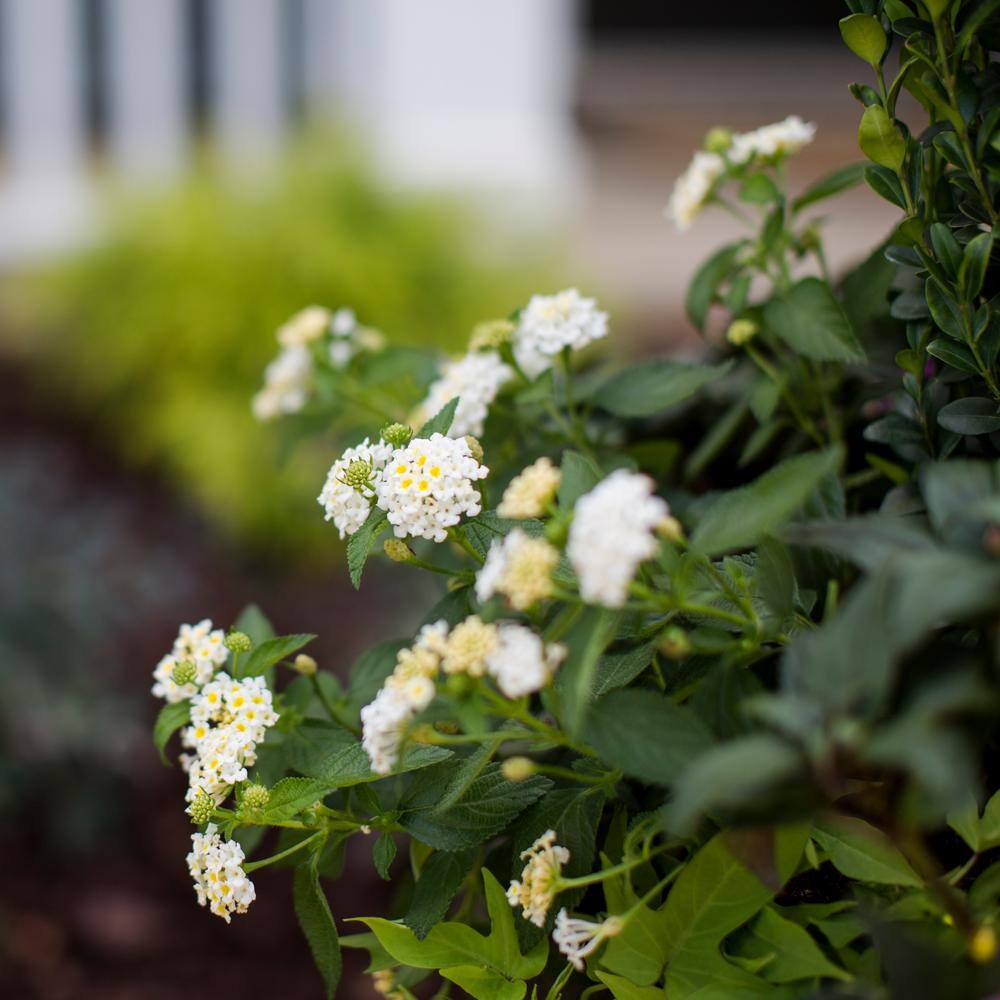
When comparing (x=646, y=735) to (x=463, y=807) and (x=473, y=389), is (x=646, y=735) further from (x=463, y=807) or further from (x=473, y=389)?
(x=473, y=389)

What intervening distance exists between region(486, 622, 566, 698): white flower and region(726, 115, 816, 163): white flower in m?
0.37

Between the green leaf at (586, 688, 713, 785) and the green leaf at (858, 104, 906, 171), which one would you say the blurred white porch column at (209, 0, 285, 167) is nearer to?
the green leaf at (858, 104, 906, 171)

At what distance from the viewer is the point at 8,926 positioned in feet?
5.08

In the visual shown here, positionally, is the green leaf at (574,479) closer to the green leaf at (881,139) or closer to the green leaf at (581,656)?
the green leaf at (581,656)

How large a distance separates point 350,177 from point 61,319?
766 millimetres

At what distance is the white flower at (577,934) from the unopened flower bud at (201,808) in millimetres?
140

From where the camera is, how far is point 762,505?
1.26 feet

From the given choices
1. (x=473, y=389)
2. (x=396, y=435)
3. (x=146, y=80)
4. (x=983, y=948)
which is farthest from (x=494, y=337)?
(x=146, y=80)

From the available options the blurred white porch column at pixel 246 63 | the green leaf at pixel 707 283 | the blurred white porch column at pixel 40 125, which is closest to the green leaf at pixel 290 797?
the green leaf at pixel 707 283

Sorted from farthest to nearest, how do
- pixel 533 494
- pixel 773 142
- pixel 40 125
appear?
1. pixel 40 125
2. pixel 773 142
3. pixel 533 494

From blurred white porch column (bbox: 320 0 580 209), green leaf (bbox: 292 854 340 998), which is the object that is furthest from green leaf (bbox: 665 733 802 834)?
blurred white porch column (bbox: 320 0 580 209)

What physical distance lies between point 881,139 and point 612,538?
0.22 meters

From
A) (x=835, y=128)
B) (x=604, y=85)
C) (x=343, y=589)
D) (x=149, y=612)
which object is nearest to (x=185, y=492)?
(x=343, y=589)

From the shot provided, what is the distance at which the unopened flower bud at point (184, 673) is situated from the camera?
0.51 m
